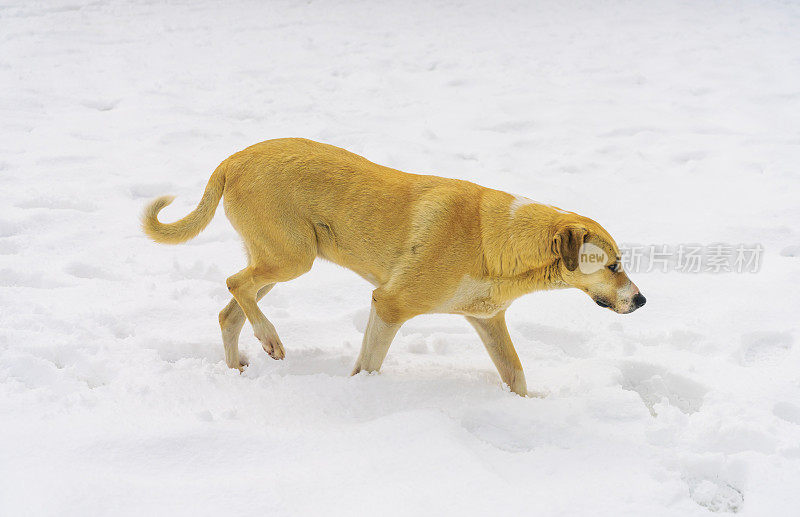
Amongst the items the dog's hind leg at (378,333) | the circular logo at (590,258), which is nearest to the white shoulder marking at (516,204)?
the circular logo at (590,258)

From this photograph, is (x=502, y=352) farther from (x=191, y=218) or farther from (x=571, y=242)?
(x=191, y=218)

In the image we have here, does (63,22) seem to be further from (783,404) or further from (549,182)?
(783,404)

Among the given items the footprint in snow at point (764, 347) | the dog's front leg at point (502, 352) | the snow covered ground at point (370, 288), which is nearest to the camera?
the snow covered ground at point (370, 288)

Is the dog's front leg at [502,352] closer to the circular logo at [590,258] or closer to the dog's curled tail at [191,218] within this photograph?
the circular logo at [590,258]

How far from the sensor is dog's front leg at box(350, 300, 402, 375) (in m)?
4.31

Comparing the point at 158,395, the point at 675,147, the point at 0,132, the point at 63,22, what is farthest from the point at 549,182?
the point at 63,22

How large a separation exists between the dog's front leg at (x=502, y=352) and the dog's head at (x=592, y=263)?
0.60m

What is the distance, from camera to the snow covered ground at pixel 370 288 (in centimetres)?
339

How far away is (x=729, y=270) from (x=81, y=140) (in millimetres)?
6755

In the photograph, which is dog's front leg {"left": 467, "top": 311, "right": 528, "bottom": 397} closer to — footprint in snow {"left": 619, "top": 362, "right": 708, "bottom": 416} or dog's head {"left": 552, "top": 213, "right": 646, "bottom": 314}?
dog's head {"left": 552, "top": 213, "right": 646, "bottom": 314}

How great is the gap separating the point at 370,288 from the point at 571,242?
7.04 ft

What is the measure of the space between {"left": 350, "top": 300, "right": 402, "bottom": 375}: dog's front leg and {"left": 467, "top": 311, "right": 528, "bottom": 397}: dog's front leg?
2.00ft

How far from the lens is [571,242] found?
157 inches

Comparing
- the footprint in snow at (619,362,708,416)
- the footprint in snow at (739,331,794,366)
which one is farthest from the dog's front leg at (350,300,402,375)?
the footprint in snow at (739,331,794,366)
